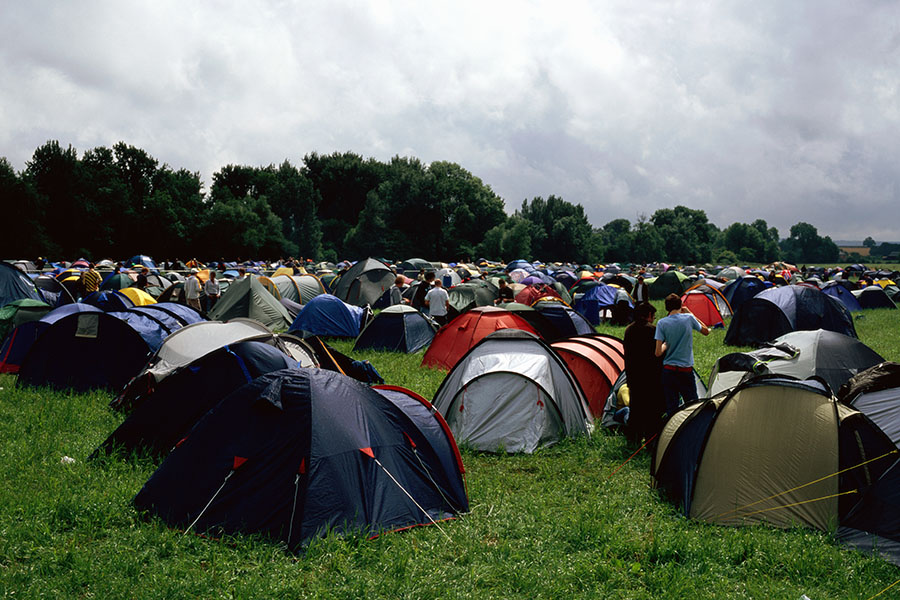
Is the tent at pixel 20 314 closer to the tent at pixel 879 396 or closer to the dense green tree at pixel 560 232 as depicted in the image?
the tent at pixel 879 396

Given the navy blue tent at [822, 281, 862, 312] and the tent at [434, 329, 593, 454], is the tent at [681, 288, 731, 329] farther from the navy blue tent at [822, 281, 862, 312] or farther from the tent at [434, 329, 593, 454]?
the tent at [434, 329, 593, 454]

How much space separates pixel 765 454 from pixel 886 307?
94.6 feet

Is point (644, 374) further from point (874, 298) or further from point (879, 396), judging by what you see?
point (874, 298)

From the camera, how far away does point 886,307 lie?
92.6ft

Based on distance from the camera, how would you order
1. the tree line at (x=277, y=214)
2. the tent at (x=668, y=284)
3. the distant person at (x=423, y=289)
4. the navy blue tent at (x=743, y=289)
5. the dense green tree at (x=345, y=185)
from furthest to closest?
the dense green tree at (x=345, y=185)
the tree line at (x=277, y=214)
the tent at (x=668, y=284)
the navy blue tent at (x=743, y=289)
the distant person at (x=423, y=289)

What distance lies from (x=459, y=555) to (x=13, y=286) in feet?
66.1

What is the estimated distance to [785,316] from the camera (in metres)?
16.4

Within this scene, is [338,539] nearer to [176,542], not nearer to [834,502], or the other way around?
[176,542]

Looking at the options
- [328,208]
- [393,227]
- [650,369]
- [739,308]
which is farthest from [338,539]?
[328,208]

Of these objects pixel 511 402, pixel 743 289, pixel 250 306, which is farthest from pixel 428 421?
pixel 743 289

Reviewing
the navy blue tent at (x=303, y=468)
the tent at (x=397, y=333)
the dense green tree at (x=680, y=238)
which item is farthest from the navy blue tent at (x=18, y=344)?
the dense green tree at (x=680, y=238)

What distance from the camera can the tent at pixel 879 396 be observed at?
246 inches

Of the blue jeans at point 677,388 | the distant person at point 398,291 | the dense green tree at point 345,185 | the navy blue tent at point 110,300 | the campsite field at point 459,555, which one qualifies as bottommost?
the campsite field at point 459,555

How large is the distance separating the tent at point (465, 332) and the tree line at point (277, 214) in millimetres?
50292
